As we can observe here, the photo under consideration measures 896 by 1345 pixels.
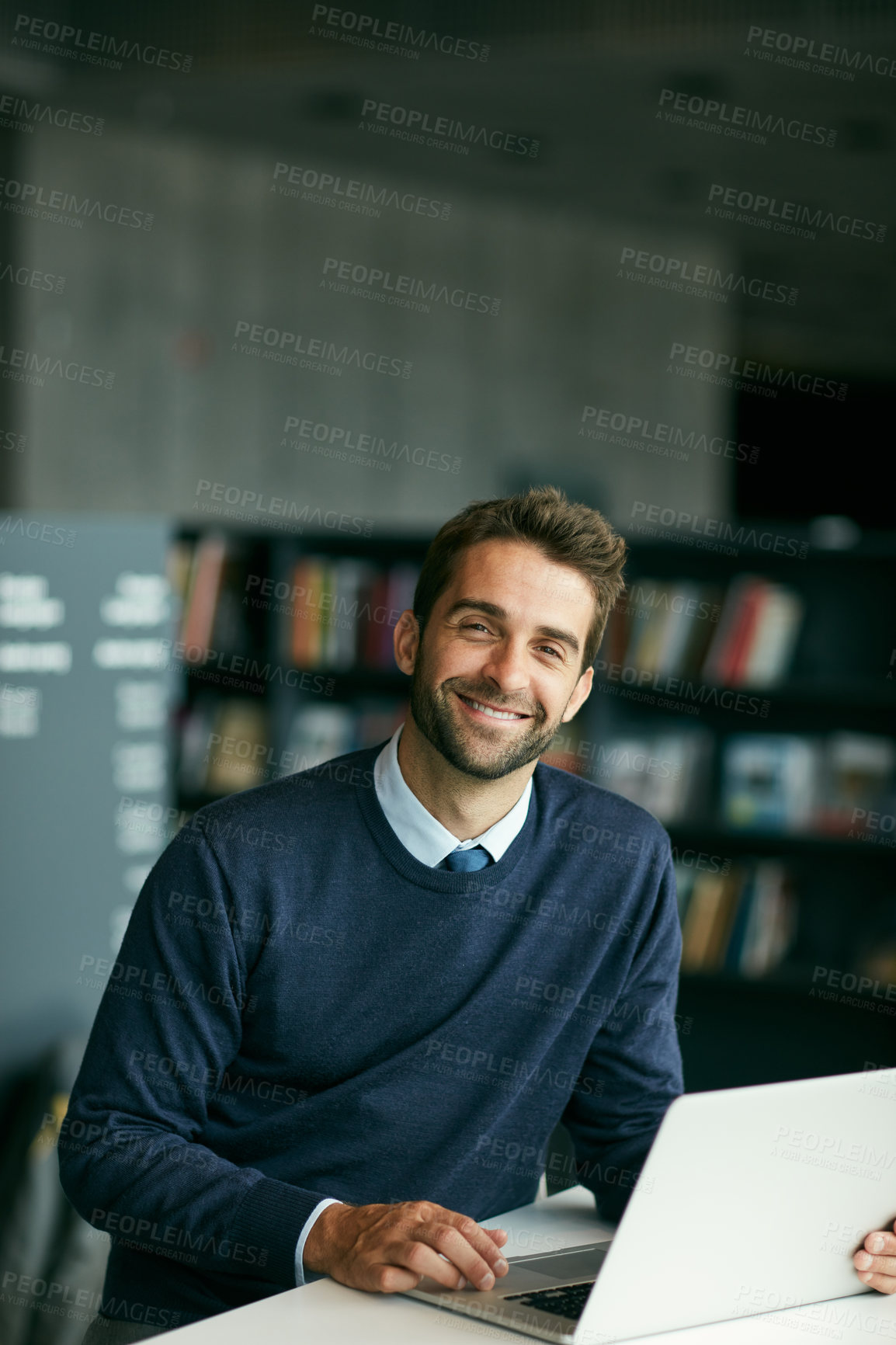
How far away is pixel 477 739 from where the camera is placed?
1.66m

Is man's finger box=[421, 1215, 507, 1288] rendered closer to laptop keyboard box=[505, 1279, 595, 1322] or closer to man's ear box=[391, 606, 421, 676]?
laptop keyboard box=[505, 1279, 595, 1322]

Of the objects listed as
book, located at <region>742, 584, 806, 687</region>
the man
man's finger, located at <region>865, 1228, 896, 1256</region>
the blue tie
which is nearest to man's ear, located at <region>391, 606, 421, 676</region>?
the man

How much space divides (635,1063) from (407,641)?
2.07 ft

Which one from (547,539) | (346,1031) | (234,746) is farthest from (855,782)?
(346,1031)

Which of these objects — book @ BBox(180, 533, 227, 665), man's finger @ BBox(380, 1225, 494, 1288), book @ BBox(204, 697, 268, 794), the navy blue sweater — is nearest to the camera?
man's finger @ BBox(380, 1225, 494, 1288)

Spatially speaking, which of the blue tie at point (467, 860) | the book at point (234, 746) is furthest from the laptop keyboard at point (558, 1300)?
the book at point (234, 746)

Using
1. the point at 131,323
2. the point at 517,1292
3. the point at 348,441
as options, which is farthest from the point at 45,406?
the point at 517,1292

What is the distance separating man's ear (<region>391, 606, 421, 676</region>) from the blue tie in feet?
0.86

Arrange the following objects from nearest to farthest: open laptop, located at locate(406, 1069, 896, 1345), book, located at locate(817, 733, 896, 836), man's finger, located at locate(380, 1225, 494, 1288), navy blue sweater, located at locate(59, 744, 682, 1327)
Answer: open laptop, located at locate(406, 1069, 896, 1345) → man's finger, located at locate(380, 1225, 494, 1288) → navy blue sweater, located at locate(59, 744, 682, 1327) → book, located at locate(817, 733, 896, 836)

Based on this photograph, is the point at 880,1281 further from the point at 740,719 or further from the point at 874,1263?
the point at 740,719

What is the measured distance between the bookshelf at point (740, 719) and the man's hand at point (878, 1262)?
3019mm

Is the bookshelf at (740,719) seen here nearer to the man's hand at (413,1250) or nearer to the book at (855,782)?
the book at (855,782)

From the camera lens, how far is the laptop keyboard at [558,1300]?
49.8 inches

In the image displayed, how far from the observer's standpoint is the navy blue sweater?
1.49 meters
